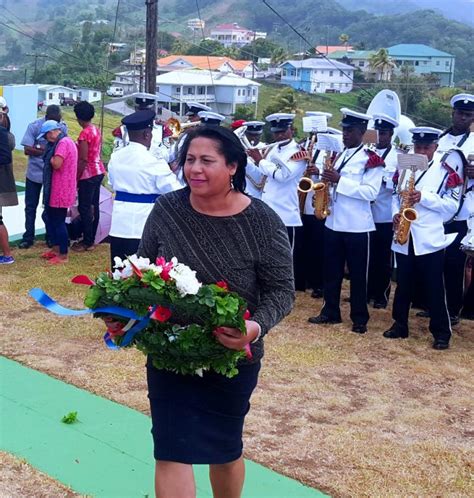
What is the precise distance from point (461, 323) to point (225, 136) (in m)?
5.40

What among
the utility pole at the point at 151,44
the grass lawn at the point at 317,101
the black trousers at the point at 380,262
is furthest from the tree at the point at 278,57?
the black trousers at the point at 380,262

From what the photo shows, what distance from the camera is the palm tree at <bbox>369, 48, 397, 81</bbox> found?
68188 mm

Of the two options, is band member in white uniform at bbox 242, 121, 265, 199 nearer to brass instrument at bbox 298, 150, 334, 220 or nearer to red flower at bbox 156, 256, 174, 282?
brass instrument at bbox 298, 150, 334, 220

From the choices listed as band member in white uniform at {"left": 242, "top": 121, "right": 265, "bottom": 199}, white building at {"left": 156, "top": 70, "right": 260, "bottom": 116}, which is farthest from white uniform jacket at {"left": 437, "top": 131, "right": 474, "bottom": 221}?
white building at {"left": 156, "top": 70, "right": 260, "bottom": 116}

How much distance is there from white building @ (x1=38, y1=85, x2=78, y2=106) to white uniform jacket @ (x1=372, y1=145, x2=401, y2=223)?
34.9 m

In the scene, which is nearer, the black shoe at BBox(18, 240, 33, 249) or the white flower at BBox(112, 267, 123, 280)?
the white flower at BBox(112, 267, 123, 280)

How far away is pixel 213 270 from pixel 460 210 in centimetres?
489

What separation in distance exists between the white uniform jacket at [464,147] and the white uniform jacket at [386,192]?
669 mm

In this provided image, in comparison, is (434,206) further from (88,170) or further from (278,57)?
(278,57)

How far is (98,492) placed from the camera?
4.29 meters

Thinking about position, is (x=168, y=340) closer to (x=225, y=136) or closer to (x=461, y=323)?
(x=225, y=136)

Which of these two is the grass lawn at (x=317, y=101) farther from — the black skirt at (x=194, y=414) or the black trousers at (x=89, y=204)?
the black skirt at (x=194, y=414)

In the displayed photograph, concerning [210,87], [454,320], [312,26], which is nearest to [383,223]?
[454,320]

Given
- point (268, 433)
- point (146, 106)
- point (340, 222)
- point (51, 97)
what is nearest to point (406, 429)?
point (268, 433)
